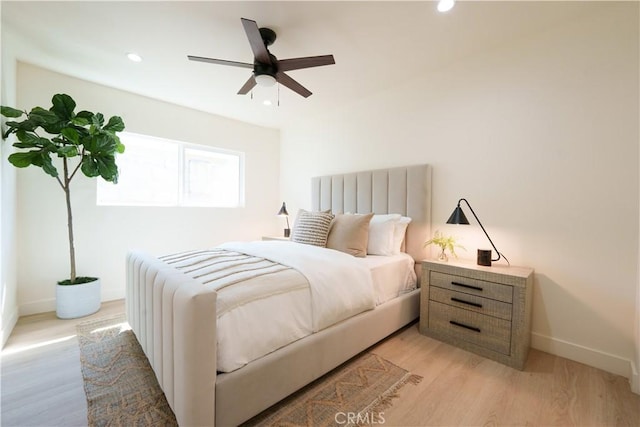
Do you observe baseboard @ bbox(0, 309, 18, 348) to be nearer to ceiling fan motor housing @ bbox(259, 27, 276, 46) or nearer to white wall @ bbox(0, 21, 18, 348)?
white wall @ bbox(0, 21, 18, 348)

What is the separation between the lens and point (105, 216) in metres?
2.95

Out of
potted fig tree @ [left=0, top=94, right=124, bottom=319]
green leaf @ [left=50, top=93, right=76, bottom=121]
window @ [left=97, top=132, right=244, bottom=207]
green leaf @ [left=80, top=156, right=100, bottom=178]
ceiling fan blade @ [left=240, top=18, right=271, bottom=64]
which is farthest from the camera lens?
window @ [left=97, top=132, right=244, bottom=207]

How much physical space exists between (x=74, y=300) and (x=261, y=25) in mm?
3036

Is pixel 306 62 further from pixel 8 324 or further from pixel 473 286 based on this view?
pixel 8 324

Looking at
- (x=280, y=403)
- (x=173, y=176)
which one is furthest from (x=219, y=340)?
(x=173, y=176)

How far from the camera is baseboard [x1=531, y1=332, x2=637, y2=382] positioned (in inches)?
66.0

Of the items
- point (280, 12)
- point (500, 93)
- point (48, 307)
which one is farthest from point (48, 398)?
point (500, 93)

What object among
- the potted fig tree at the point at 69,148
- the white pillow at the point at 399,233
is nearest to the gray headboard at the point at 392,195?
the white pillow at the point at 399,233

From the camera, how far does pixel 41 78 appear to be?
8.41 feet

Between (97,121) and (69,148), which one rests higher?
(97,121)

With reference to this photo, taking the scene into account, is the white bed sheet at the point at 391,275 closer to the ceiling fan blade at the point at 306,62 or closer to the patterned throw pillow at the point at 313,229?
the patterned throw pillow at the point at 313,229

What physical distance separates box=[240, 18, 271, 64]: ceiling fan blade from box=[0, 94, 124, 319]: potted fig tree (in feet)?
5.81

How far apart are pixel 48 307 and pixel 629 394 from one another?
4.81 meters

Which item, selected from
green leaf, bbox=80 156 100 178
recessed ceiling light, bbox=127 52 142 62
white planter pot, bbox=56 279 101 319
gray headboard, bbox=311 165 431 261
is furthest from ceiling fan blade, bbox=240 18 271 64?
white planter pot, bbox=56 279 101 319
